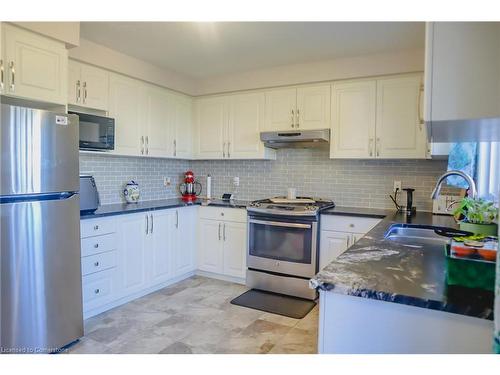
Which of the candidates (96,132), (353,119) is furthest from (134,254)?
(353,119)

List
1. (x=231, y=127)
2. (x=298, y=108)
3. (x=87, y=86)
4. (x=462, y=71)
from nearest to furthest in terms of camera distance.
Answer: (x=462, y=71) → (x=87, y=86) → (x=298, y=108) → (x=231, y=127)

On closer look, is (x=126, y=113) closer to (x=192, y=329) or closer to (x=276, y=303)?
(x=192, y=329)

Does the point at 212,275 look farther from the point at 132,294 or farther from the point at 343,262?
the point at 343,262

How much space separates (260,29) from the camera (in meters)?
2.66

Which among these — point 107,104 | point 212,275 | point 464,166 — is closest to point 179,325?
point 212,275

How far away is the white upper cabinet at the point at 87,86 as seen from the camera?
2.89 meters

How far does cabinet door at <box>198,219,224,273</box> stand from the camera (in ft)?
12.6

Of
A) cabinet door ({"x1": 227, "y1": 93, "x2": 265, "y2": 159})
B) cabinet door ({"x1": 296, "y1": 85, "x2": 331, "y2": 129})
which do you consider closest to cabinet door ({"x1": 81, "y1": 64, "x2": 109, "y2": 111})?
cabinet door ({"x1": 227, "y1": 93, "x2": 265, "y2": 159})

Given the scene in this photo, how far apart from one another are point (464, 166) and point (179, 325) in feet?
8.73

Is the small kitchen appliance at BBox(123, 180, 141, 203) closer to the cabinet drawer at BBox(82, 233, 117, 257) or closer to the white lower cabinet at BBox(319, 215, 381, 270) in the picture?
the cabinet drawer at BBox(82, 233, 117, 257)

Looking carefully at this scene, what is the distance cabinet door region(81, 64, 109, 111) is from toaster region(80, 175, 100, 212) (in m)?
0.66

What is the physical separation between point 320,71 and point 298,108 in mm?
427

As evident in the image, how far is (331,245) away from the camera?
10.6ft

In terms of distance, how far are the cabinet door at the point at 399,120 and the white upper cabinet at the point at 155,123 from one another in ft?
7.42
